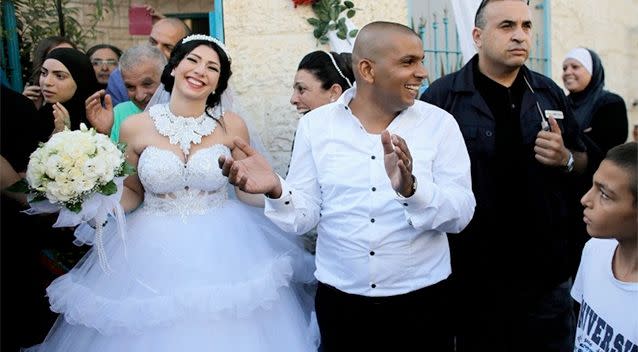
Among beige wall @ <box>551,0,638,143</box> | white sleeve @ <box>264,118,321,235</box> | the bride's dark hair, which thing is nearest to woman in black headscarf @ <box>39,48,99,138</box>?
the bride's dark hair

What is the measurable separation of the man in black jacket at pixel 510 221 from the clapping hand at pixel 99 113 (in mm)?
1890

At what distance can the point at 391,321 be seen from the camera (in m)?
2.84

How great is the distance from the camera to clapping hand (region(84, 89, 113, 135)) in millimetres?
3404

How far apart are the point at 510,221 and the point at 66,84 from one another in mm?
2969

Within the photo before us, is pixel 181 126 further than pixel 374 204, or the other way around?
pixel 181 126

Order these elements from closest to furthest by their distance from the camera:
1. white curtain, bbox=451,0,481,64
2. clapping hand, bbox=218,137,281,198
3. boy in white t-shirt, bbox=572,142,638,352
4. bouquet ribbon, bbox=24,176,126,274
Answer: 1. boy in white t-shirt, bbox=572,142,638,352
2. clapping hand, bbox=218,137,281,198
3. bouquet ribbon, bbox=24,176,126,274
4. white curtain, bbox=451,0,481,64

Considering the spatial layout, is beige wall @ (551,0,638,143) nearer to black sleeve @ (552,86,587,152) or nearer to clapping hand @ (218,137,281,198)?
black sleeve @ (552,86,587,152)

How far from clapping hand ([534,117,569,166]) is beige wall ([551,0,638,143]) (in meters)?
3.68

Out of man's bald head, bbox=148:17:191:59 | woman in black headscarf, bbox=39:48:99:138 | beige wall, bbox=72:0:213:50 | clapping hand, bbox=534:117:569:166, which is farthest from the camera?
beige wall, bbox=72:0:213:50

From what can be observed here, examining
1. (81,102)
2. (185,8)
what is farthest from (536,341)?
(185,8)

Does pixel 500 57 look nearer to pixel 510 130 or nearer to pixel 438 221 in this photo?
pixel 510 130

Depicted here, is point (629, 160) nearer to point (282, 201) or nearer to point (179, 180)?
point (282, 201)

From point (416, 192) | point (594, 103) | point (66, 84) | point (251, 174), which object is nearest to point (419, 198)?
point (416, 192)

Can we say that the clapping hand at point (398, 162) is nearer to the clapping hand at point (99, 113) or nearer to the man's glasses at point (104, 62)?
the clapping hand at point (99, 113)
